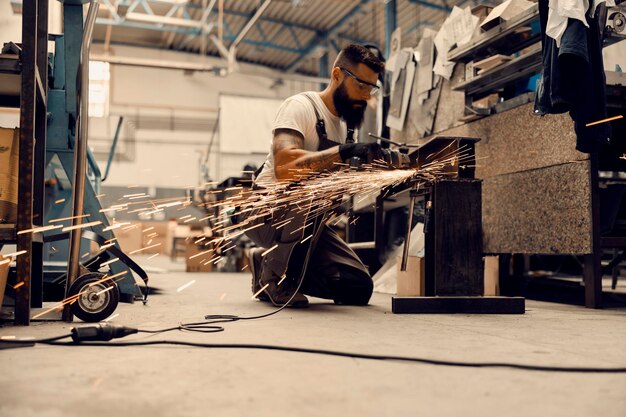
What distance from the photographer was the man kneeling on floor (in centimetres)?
280

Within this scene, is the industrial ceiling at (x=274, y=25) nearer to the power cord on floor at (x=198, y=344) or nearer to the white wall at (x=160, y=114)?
the white wall at (x=160, y=114)

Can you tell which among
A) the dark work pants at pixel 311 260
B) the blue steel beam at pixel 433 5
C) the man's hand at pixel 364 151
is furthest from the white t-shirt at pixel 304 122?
the blue steel beam at pixel 433 5

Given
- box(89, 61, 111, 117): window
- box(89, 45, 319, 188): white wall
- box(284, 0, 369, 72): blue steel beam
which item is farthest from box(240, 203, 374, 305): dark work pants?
box(89, 45, 319, 188): white wall

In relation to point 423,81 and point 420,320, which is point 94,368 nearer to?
point 420,320

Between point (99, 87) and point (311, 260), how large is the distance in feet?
13.7

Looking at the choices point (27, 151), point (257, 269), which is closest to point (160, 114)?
point (257, 269)

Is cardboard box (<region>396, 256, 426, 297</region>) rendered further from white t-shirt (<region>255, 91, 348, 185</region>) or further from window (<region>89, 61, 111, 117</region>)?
window (<region>89, 61, 111, 117</region>)

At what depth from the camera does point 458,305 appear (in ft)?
8.71

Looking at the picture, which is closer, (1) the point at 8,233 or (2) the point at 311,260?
(1) the point at 8,233

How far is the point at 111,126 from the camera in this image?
1523cm

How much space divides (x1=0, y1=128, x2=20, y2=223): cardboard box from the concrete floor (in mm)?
403

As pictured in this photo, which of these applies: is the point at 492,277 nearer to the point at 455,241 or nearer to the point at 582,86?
the point at 455,241

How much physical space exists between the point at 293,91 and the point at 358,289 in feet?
44.4

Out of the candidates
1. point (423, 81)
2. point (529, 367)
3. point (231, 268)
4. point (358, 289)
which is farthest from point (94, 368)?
point (231, 268)
